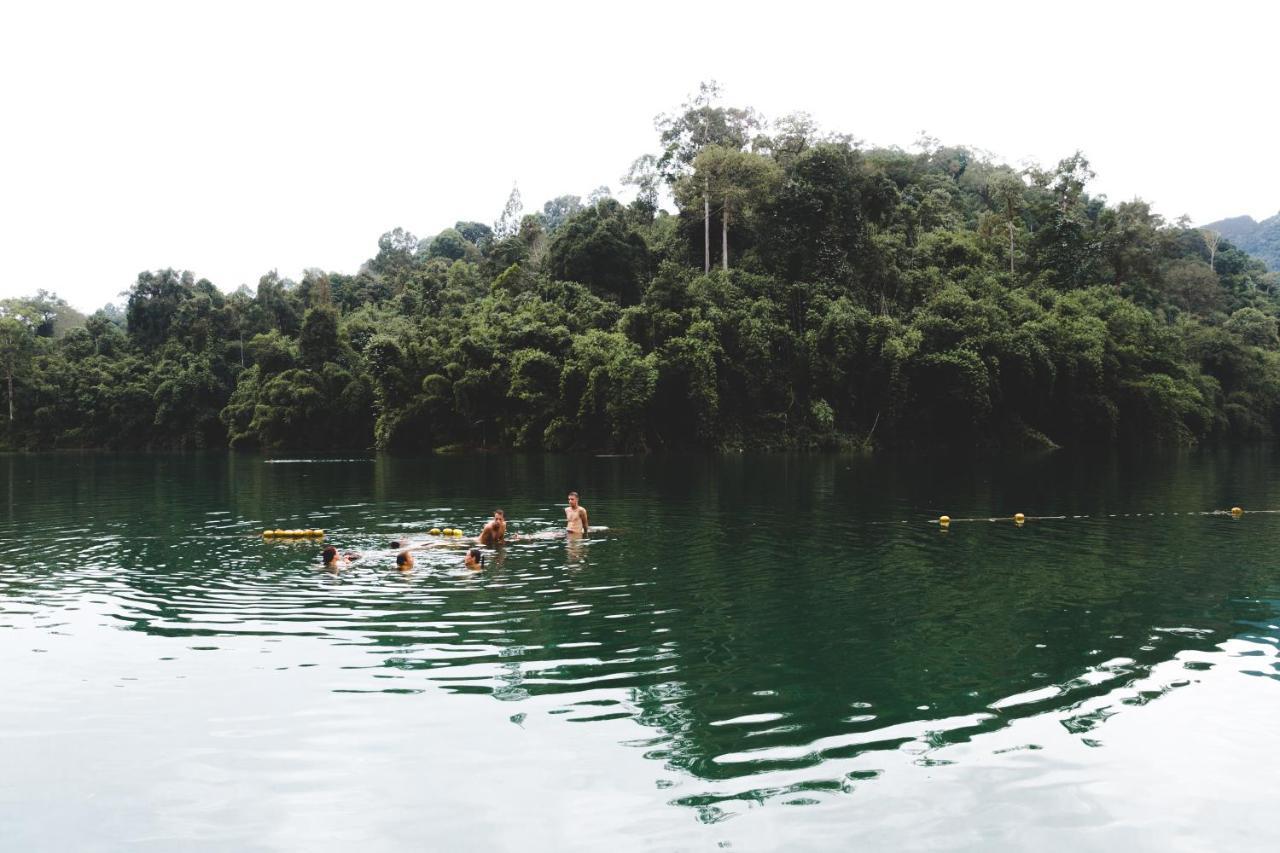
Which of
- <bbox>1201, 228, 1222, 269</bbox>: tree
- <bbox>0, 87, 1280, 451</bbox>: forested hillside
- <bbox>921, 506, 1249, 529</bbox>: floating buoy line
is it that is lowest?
<bbox>921, 506, 1249, 529</bbox>: floating buoy line

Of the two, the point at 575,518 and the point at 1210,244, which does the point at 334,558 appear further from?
the point at 1210,244

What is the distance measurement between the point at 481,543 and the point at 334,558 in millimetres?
3126

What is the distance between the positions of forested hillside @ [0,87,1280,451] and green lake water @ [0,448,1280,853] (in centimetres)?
3473

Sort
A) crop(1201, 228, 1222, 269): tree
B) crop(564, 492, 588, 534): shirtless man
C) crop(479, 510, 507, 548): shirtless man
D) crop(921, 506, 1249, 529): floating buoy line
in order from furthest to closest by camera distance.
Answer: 1. crop(1201, 228, 1222, 269): tree
2. crop(921, 506, 1249, 529): floating buoy line
3. crop(564, 492, 588, 534): shirtless man
4. crop(479, 510, 507, 548): shirtless man

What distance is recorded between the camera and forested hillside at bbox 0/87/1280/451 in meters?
54.7

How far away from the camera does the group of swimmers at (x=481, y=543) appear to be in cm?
1566

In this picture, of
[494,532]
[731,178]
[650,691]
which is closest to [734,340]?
[731,178]

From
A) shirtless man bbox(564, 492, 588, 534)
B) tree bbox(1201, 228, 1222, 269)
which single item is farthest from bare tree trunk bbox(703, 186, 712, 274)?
tree bbox(1201, 228, 1222, 269)

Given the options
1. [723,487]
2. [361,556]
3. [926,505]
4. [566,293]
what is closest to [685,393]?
[566,293]

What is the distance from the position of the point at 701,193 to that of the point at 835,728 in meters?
54.4

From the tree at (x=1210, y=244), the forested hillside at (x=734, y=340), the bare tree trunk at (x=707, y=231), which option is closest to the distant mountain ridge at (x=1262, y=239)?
the tree at (x=1210, y=244)

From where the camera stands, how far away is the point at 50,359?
265 ft

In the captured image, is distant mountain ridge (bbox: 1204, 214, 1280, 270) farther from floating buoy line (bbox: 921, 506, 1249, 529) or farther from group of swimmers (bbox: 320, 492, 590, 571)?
group of swimmers (bbox: 320, 492, 590, 571)

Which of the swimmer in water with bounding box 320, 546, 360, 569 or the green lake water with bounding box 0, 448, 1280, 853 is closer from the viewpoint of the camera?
the green lake water with bounding box 0, 448, 1280, 853
